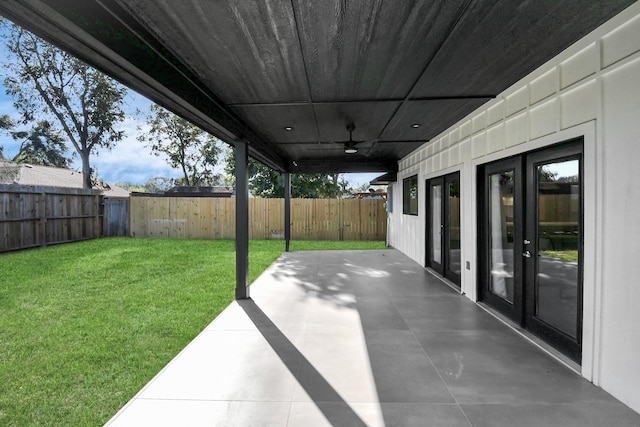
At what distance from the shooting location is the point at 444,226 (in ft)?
18.3

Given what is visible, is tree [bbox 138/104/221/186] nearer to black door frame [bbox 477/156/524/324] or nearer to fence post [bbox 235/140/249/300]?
fence post [bbox 235/140/249/300]

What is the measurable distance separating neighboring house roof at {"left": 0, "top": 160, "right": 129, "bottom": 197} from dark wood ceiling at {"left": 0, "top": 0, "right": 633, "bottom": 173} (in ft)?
56.3

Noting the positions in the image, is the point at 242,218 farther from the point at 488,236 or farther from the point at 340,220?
the point at 340,220

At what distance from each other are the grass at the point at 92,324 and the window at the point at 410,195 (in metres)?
3.74

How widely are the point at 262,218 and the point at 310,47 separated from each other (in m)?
10.1

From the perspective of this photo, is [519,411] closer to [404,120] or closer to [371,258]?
[404,120]

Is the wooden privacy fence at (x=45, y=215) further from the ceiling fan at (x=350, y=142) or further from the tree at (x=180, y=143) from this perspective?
the tree at (x=180, y=143)

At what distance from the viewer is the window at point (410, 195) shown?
7.54 meters

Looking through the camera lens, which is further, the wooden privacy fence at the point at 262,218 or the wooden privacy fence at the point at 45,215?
the wooden privacy fence at the point at 262,218

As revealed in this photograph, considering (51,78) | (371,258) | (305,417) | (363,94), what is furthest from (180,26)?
(51,78)

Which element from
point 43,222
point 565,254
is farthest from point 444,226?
point 43,222

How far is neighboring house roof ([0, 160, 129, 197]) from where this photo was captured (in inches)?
706

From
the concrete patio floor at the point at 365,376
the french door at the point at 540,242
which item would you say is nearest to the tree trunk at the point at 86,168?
the concrete patio floor at the point at 365,376

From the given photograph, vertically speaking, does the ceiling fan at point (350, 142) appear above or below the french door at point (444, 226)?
above
